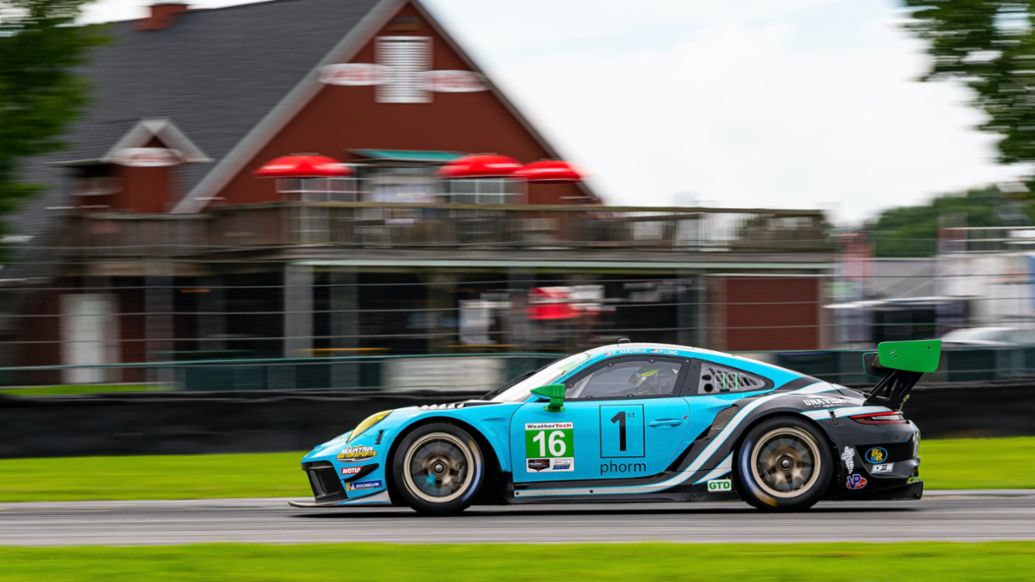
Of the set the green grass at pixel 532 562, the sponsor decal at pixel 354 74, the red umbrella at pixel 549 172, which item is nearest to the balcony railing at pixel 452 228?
the red umbrella at pixel 549 172

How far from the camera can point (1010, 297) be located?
57.6ft

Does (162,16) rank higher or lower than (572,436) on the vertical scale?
higher

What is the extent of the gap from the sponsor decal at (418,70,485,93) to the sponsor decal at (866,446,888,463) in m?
23.3

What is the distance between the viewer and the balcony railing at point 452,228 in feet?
Answer: 79.6

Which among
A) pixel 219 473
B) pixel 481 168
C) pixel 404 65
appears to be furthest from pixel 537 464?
pixel 404 65

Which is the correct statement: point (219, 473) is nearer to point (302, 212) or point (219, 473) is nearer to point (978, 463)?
point (978, 463)

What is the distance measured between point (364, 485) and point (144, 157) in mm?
19845

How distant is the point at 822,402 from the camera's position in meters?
9.44

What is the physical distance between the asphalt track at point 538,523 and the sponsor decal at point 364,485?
0.21 meters

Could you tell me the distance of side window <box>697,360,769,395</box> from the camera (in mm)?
9570

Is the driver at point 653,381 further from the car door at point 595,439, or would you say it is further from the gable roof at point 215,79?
the gable roof at point 215,79

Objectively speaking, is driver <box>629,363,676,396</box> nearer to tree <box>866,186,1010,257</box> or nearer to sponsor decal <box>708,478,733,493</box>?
sponsor decal <box>708,478,733,493</box>

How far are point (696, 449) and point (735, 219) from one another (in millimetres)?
16595

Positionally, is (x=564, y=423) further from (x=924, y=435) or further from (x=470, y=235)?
(x=470, y=235)
